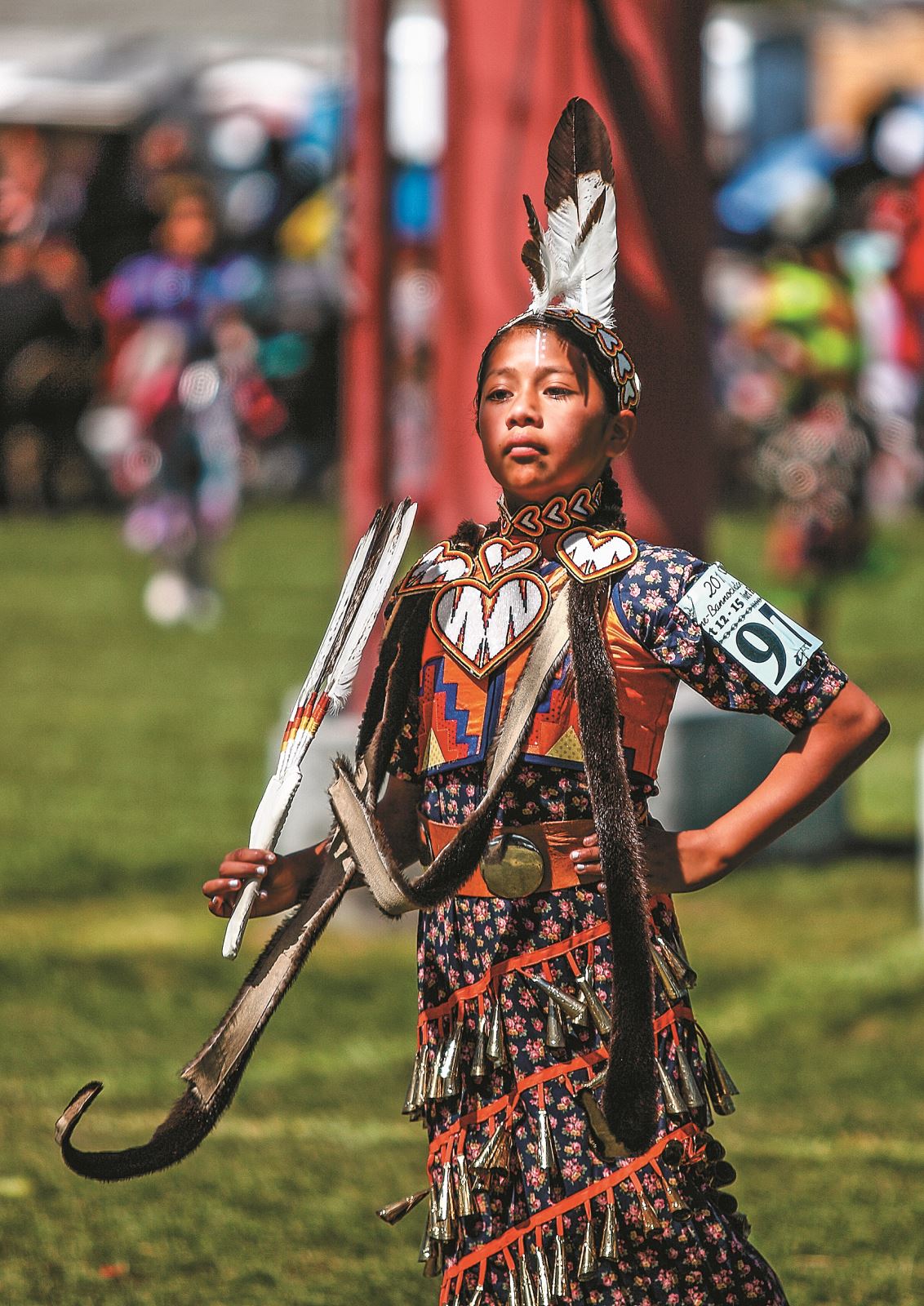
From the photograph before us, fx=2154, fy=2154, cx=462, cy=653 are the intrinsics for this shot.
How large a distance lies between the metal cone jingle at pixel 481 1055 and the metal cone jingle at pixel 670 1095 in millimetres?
234

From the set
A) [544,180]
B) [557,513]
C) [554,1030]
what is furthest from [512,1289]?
[544,180]

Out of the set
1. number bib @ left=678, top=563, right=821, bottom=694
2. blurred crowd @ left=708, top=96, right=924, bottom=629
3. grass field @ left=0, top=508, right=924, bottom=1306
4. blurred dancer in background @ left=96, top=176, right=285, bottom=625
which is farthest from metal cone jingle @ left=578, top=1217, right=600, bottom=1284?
blurred dancer in background @ left=96, top=176, right=285, bottom=625

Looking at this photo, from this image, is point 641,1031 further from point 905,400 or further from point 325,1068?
point 905,400

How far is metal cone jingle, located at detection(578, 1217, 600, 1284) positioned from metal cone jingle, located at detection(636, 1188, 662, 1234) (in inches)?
2.7

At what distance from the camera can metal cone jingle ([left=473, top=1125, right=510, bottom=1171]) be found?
2902 millimetres

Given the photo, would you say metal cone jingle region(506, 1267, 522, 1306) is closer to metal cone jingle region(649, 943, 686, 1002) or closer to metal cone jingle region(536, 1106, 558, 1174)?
metal cone jingle region(536, 1106, 558, 1174)

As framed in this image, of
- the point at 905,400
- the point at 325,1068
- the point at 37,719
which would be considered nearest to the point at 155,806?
the point at 37,719

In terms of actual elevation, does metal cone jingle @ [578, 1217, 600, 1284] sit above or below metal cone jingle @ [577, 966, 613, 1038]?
below

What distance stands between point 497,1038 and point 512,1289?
335mm

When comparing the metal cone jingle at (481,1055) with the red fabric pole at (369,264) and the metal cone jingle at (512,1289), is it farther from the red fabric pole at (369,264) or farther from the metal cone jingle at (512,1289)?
the red fabric pole at (369,264)

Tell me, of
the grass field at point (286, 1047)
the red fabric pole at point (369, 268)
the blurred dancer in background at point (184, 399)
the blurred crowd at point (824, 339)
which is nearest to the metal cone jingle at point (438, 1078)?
the grass field at point (286, 1047)

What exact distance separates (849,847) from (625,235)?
135 inches

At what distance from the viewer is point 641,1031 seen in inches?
111

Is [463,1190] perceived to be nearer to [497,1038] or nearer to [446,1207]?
[446,1207]
